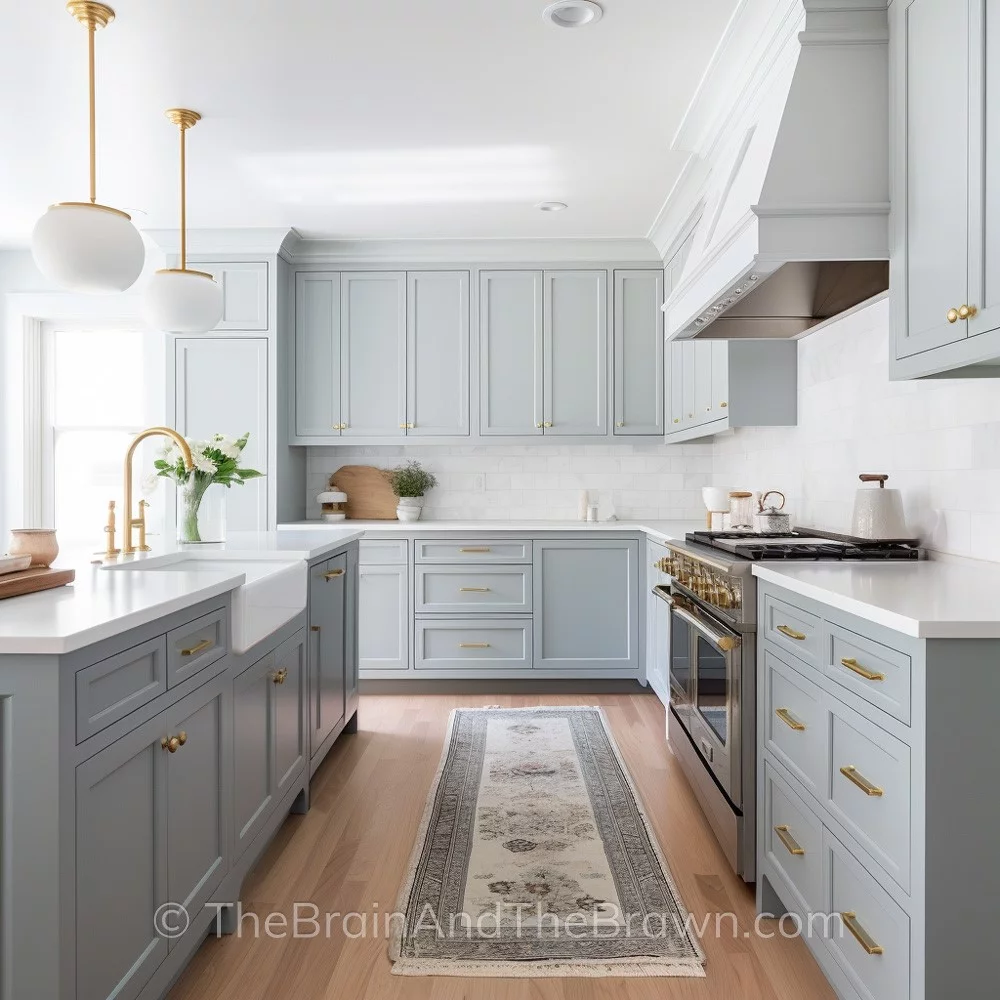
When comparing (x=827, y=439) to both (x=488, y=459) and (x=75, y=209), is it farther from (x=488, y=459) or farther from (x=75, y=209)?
(x=75, y=209)

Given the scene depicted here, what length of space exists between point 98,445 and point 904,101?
4685 mm

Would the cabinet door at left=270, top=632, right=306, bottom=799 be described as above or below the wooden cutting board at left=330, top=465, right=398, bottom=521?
below

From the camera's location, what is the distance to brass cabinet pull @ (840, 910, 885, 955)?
5.05ft

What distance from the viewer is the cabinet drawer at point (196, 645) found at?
171cm

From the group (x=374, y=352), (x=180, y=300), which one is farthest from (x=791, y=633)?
(x=374, y=352)

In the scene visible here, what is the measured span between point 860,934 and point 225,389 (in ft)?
13.3

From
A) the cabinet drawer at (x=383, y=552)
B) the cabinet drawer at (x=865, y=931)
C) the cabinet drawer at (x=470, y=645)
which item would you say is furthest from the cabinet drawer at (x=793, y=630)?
the cabinet drawer at (x=383, y=552)

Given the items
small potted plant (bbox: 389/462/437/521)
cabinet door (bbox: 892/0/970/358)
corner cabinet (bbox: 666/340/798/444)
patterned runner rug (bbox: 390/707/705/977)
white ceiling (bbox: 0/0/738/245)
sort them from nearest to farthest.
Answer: cabinet door (bbox: 892/0/970/358)
patterned runner rug (bbox: 390/707/705/977)
white ceiling (bbox: 0/0/738/245)
corner cabinet (bbox: 666/340/798/444)
small potted plant (bbox: 389/462/437/521)

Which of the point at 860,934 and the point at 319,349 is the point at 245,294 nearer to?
the point at 319,349

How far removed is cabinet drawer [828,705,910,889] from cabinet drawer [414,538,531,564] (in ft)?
9.29

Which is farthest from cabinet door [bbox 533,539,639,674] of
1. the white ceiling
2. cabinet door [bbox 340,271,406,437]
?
the white ceiling

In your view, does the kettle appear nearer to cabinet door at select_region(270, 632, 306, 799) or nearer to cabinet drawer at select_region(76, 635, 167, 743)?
cabinet door at select_region(270, 632, 306, 799)

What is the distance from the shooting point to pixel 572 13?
2498 mm

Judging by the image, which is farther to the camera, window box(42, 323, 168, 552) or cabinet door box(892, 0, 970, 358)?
window box(42, 323, 168, 552)
